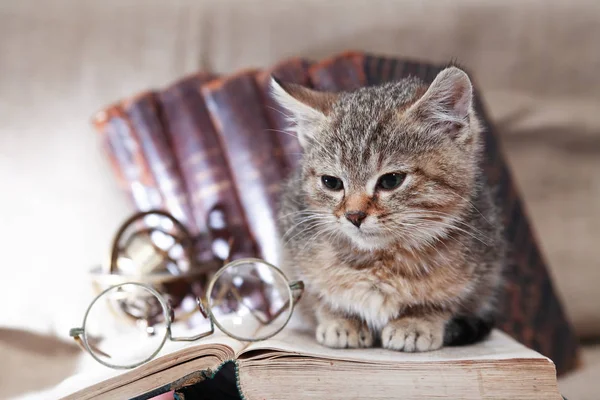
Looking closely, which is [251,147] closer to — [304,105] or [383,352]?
[304,105]

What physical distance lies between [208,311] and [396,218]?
1.09 ft

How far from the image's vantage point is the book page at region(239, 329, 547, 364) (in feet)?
2.46

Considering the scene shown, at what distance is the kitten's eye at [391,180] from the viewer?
2.75ft

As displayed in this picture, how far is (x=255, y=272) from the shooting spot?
1.01 m

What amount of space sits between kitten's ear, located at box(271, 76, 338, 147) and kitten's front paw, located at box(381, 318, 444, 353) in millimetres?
359

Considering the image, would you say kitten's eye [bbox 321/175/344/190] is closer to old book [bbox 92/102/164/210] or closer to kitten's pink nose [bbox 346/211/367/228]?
kitten's pink nose [bbox 346/211/367/228]

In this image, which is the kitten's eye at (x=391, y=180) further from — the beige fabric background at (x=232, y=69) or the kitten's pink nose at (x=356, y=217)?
the beige fabric background at (x=232, y=69)

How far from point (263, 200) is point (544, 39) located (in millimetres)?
939

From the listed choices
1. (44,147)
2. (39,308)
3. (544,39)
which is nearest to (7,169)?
(44,147)

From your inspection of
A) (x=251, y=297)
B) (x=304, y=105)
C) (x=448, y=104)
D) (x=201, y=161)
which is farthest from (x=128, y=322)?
(x=448, y=104)

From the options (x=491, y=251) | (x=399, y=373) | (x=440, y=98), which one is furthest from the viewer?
(x=491, y=251)

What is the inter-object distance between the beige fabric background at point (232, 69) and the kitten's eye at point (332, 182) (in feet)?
2.48

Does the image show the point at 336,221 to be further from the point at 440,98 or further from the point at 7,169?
the point at 7,169

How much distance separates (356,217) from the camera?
82 centimetres
